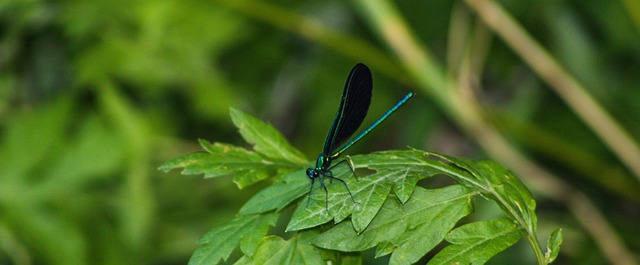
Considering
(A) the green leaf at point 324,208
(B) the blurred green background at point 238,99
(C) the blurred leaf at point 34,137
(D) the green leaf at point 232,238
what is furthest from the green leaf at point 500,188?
(C) the blurred leaf at point 34,137

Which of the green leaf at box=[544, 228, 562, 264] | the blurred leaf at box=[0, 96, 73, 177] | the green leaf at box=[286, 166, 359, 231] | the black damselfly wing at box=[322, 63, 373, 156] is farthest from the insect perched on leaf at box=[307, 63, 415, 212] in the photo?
the blurred leaf at box=[0, 96, 73, 177]

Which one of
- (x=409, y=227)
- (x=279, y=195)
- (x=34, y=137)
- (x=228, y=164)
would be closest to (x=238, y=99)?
(x=34, y=137)

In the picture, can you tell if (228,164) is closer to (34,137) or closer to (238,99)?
(34,137)

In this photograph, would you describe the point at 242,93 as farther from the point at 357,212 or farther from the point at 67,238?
the point at 357,212

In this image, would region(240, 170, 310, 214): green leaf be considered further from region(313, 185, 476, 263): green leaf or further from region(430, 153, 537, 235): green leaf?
region(430, 153, 537, 235): green leaf

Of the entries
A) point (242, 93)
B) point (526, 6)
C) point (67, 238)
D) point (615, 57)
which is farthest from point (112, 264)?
point (615, 57)
